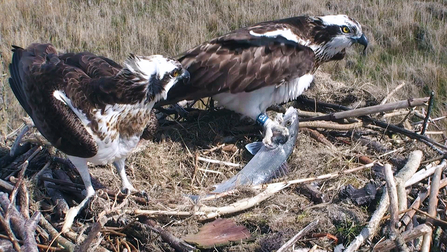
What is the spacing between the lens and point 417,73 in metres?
8.85

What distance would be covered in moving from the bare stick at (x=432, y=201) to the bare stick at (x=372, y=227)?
0.33m

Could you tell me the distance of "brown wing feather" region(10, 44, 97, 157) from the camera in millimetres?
4031

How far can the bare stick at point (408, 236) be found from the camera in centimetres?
368

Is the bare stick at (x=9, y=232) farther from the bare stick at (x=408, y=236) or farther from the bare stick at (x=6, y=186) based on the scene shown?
the bare stick at (x=408, y=236)

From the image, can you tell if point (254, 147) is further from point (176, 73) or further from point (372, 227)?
point (372, 227)

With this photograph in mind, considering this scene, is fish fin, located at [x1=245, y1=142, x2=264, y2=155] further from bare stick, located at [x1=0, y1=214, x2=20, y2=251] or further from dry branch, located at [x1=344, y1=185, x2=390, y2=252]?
bare stick, located at [x1=0, y1=214, x2=20, y2=251]

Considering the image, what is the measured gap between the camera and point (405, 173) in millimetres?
4445

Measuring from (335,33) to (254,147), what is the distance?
4.94ft

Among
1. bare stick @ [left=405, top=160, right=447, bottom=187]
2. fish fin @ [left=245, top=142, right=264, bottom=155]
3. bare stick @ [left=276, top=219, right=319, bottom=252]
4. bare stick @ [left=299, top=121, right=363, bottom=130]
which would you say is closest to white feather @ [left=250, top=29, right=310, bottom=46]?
bare stick @ [left=299, top=121, right=363, bottom=130]

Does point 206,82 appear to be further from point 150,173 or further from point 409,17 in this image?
point 409,17

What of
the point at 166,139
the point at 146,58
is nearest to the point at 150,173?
the point at 166,139

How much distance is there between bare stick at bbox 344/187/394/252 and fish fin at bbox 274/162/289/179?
1.01 meters

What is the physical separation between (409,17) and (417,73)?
2356 mm

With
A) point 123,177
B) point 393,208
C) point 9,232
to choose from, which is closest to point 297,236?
point 393,208
